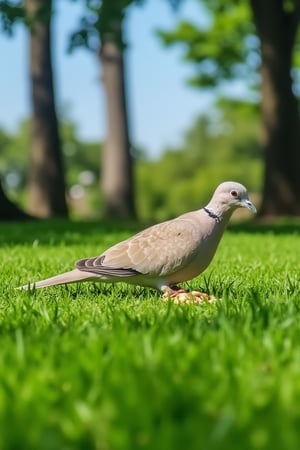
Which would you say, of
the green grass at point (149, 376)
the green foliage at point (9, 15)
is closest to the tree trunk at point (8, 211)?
the green foliage at point (9, 15)

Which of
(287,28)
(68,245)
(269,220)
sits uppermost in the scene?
(287,28)

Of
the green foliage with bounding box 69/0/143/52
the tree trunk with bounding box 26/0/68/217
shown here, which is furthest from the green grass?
the tree trunk with bounding box 26/0/68/217

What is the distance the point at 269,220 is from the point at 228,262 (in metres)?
11.6

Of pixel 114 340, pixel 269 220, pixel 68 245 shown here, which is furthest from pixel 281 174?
pixel 114 340

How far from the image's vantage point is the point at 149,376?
9.91ft

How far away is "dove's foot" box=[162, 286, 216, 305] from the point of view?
5.28m

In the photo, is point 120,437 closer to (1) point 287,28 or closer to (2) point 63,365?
(2) point 63,365

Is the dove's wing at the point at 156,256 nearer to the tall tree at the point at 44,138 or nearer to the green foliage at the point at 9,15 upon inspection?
the green foliage at the point at 9,15

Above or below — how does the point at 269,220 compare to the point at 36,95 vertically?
below

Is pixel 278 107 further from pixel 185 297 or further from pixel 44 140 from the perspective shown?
pixel 185 297

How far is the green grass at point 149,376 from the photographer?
246cm

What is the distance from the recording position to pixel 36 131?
906 inches

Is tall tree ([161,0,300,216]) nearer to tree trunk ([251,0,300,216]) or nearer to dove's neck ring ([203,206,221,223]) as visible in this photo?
tree trunk ([251,0,300,216])

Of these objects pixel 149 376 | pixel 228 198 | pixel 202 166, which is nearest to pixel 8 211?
pixel 228 198
